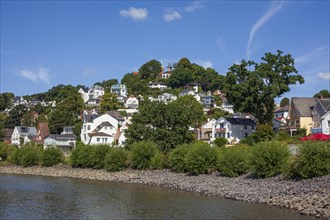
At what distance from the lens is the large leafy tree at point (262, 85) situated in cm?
6234

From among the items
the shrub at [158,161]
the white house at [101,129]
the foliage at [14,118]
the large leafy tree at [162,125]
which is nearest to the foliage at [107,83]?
the foliage at [14,118]

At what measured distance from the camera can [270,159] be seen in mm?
39094

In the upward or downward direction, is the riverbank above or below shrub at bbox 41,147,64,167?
below

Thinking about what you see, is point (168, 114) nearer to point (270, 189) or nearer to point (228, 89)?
point (228, 89)

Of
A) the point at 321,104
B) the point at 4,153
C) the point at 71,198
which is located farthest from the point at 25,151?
the point at 321,104

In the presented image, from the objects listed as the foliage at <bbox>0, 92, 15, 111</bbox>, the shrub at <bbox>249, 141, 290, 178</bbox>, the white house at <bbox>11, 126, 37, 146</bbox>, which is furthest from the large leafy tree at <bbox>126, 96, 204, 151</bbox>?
the foliage at <bbox>0, 92, 15, 111</bbox>

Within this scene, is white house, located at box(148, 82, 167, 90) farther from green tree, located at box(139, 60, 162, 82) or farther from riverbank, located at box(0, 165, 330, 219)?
riverbank, located at box(0, 165, 330, 219)

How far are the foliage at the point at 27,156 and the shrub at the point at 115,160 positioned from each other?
19952 mm

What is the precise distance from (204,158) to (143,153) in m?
12.2

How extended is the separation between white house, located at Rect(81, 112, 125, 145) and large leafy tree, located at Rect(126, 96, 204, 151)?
74.2ft

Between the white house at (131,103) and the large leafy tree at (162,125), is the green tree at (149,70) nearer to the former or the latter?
the white house at (131,103)

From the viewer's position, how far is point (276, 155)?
3916 centimetres

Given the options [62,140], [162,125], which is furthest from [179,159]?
[62,140]

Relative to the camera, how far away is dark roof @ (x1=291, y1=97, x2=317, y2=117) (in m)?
72.8
